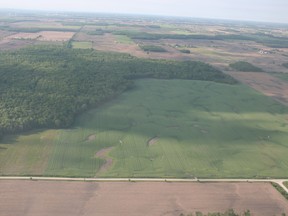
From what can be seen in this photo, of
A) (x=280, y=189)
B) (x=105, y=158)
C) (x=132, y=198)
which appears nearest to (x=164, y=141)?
(x=105, y=158)

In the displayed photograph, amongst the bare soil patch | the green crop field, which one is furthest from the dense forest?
the bare soil patch

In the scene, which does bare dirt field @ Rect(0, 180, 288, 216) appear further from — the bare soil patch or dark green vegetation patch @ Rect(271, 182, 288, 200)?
the bare soil patch

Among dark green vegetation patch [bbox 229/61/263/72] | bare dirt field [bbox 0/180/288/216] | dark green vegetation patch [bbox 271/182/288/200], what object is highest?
dark green vegetation patch [bbox 229/61/263/72]

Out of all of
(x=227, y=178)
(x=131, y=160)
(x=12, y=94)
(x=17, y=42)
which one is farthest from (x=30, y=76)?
(x=17, y=42)

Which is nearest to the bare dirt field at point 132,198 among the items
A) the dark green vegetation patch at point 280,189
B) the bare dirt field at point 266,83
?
the dark green vegetation patch at point 280,189

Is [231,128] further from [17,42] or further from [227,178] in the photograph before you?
[17,42]
